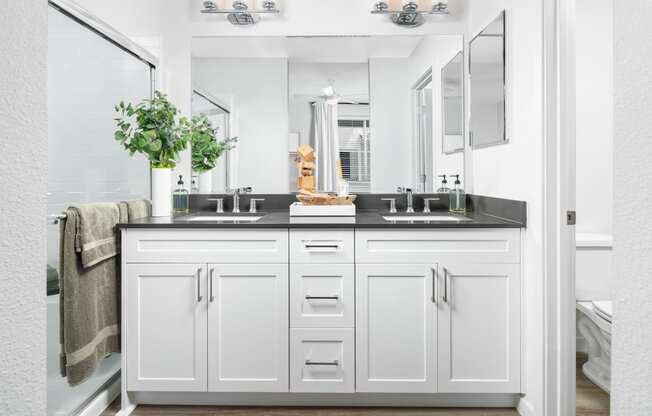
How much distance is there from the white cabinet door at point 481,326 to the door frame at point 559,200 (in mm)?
229

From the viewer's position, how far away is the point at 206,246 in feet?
7.06

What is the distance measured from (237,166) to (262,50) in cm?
71

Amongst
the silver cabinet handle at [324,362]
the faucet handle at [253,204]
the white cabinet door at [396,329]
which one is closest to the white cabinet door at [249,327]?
the silver cabinet handle at [324,362]

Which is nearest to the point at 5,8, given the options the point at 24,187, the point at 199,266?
the point at 24,187

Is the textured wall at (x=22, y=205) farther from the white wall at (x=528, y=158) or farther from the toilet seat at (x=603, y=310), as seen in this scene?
the toilet seat at (x=603, y=310)

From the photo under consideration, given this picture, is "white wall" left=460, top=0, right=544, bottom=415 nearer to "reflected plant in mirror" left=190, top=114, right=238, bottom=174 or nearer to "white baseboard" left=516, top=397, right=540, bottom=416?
"white baseboard" left=516, top=397, right=540, bottom=416

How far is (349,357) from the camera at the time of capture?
7.07 feet

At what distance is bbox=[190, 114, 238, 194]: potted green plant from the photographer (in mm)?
2793

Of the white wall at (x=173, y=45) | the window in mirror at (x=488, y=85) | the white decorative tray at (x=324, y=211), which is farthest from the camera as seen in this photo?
the white wall at (x=173, y=45)

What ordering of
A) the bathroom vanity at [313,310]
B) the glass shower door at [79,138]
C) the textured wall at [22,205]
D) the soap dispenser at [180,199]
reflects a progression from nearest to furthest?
the textured wall at [22,205] → the glass shower door at [79,138] → the bathroom vanity at [313,310] → the soap dispenser at [180,199]

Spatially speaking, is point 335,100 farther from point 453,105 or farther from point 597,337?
point 597,337

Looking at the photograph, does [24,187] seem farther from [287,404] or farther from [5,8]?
[287,404]

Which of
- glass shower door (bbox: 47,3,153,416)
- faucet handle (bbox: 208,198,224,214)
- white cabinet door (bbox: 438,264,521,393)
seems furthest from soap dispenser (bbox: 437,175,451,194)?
glass shower door (bbox: 47,3,153,416)

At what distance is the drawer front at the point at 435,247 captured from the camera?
2.12 m
